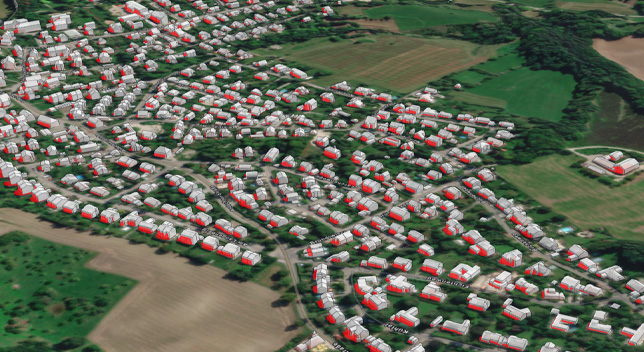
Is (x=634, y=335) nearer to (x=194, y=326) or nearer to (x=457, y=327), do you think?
(x=457, y=327)

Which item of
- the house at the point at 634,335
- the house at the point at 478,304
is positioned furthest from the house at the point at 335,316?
the house at the point at 634,335

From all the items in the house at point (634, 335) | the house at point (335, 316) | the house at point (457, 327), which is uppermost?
the house at point (335, 316)

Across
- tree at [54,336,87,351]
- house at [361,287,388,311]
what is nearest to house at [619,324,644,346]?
house at [361,287,388,311]

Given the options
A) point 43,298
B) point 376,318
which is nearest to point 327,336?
point 376,318

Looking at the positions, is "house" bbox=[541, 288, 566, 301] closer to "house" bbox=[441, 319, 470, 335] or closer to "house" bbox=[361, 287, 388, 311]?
"house" bbox=[441, 319, 470, 335]

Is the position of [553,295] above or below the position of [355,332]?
below

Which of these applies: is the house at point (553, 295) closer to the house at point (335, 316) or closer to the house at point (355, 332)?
the house at point (355, 332)

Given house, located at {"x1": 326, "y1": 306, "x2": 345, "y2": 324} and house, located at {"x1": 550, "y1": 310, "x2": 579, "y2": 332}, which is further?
house, located at {"x1": 326, "y1": 306, "x2": 345, "y2": 324}

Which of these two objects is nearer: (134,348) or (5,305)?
(134,348)

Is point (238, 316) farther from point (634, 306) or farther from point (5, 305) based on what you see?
point (634, 306)

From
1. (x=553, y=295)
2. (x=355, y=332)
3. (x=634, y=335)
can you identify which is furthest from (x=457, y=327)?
(x=634, y=335)
